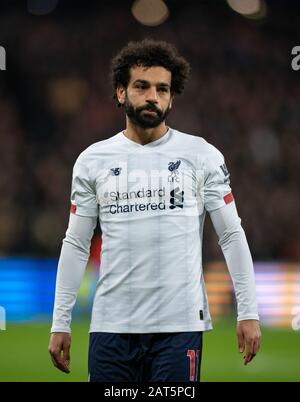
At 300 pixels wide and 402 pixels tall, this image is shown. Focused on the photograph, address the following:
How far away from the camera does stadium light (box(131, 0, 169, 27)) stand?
18.6 meters

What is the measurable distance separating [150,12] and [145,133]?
13967 mm

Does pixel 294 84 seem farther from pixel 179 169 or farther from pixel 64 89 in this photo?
pixel 179 169

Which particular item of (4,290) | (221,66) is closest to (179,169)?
(4,290)

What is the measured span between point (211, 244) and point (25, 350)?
4606mm

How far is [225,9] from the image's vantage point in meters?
19.5

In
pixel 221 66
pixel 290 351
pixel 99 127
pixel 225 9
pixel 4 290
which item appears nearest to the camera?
pixel 290 351

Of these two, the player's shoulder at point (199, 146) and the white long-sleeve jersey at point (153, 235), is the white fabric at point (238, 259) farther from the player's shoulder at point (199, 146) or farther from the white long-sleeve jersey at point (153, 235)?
the player's shoulder at point (199, 146)

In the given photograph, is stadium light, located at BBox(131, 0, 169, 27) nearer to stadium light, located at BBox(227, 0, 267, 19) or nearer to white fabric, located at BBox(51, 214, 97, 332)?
stadium light, located at BBox(227, 0, 267, 19)

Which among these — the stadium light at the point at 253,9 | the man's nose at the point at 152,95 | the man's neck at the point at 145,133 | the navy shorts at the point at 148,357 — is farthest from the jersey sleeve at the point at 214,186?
the stadium light at the point at 253,9

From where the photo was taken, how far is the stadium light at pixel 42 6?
18688 millimetres

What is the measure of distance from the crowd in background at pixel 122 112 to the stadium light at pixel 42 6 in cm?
19

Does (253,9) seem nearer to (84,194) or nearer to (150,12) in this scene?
(150,12)

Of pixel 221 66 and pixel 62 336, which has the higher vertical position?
pixel 221 66

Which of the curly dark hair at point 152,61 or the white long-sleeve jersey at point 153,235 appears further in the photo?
the curly dark hair at point 152,61
